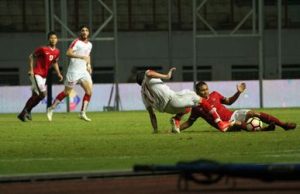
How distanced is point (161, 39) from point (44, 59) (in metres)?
30.5

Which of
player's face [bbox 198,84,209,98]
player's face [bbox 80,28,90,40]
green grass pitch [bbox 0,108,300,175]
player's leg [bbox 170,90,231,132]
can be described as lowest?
green grass pitch [bbox 0,108,300,175]

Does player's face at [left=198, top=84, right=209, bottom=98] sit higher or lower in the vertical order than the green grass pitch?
higher

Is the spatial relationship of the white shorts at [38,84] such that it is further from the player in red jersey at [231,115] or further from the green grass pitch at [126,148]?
the player in red jersey at [231,115]

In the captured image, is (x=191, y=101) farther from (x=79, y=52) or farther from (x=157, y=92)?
(x=79, y=52)

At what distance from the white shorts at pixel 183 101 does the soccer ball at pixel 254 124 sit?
1027mm

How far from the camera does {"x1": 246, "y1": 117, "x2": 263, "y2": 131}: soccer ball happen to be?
49.7ft

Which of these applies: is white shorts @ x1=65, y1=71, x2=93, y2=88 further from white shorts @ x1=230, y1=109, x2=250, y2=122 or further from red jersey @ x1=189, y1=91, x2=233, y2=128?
white shorts @ x1=230, y1=109, x2=250, y2=122

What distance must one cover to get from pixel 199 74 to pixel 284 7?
7.15 m

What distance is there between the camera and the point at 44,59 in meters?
20.3

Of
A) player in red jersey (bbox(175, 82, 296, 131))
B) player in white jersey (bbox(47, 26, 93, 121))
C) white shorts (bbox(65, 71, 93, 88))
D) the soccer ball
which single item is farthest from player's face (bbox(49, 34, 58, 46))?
the soccer ball

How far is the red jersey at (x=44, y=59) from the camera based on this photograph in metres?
20.3

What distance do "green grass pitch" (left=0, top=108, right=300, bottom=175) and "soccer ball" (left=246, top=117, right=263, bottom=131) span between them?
42 cm

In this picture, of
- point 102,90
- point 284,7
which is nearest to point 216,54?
point 284,7

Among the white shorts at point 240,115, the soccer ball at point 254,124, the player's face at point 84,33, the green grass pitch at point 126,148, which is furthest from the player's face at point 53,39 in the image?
the soccer ball at point 254,124
